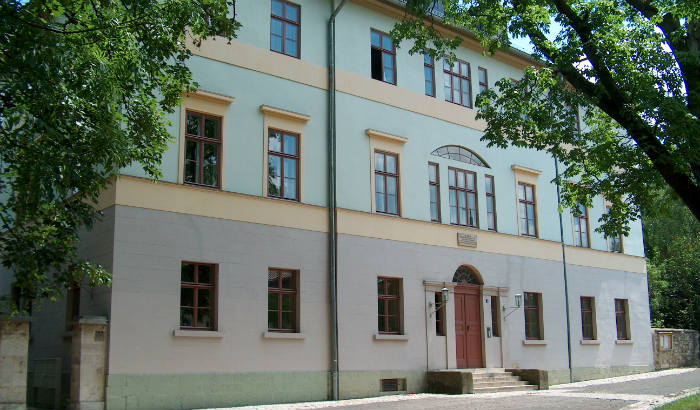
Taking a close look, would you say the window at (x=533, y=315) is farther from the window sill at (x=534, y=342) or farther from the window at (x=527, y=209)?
the window at (x=527, y=209)

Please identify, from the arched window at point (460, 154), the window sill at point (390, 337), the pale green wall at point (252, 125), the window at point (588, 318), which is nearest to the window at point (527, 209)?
the arched window at point (460, 154)

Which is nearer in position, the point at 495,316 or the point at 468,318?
the point at 468,318

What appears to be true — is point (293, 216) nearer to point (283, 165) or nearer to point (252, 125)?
point (283, 165)

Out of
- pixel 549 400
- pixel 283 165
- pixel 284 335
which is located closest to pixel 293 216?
pixel 283 165

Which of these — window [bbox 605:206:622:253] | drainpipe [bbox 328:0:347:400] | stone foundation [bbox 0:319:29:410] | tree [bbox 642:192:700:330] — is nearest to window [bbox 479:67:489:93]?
drainpipe [bbox 328:0:347:400]

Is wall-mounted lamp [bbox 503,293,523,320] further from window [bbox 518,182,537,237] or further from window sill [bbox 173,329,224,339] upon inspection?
window sill [bbox 173,329,224,339]

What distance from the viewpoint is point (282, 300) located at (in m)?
17.2

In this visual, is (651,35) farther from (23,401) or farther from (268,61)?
(23,401)

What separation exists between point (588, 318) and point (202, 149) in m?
16.0

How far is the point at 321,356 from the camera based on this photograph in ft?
57.5

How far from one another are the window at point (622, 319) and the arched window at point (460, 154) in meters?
8.77

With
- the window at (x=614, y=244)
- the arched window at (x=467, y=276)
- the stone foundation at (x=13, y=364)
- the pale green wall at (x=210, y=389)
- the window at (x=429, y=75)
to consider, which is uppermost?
the window at (x=429, y=75)

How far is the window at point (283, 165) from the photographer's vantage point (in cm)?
1762

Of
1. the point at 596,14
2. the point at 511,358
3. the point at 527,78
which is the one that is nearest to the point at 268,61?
the point at 527,78
